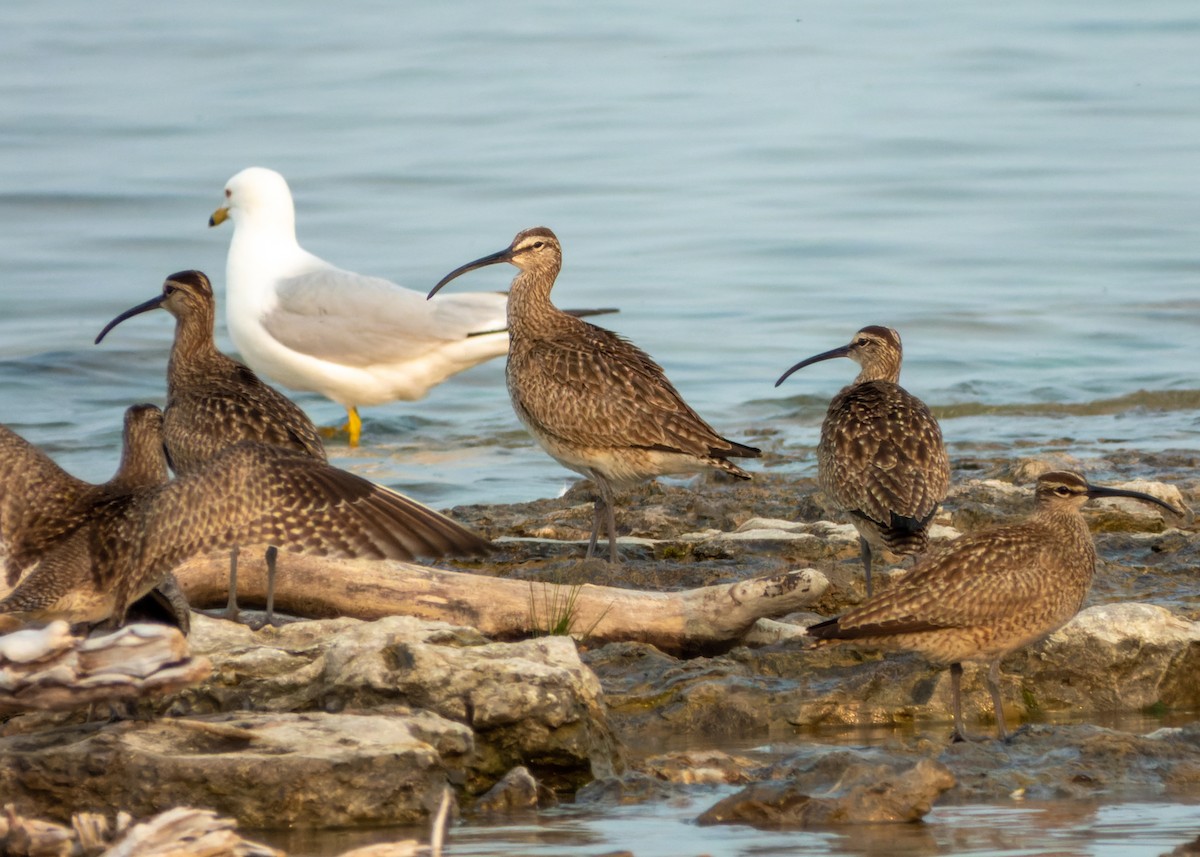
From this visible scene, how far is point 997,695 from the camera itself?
6332mm

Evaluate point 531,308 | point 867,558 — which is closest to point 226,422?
point 531,308

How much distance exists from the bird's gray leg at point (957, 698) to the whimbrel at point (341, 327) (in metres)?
8.87

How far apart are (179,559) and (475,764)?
1211 mm

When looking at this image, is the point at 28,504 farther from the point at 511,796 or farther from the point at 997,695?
the point at 997,695

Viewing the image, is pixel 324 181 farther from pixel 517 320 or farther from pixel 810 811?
pixel 810 811

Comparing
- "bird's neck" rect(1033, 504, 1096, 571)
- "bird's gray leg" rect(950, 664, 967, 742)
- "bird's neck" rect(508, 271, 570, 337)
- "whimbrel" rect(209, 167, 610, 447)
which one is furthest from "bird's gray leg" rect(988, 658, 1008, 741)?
"whimbrel" rect(209, 167, 610, 447)

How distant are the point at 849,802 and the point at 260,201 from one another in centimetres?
1147

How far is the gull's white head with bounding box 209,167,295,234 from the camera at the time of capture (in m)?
15.6

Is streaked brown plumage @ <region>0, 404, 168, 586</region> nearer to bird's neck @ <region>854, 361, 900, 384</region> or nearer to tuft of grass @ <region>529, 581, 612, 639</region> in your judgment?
tuft of grass @ <region>529, 581, 612, 639</region>

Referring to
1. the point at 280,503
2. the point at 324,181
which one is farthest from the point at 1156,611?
the point at 324,181

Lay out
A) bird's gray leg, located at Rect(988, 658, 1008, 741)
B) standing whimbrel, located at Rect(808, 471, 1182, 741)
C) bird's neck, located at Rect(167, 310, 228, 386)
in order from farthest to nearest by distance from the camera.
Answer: bird's neck, located at Rect(167, 310, 228, 386) < standing whimbrel, located at Rect(808, 471, 1182, 741) < bird's gray leg, located at Rect(988, 658, 1008, 741)

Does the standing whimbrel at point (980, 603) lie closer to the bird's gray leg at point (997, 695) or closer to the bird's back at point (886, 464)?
the bird's gray leg at point (997, 695)

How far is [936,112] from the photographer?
2950 cm

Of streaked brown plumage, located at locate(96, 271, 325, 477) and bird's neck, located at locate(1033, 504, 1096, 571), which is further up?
streaked brown plumage, located at locate(96, 271, 325, 477)
